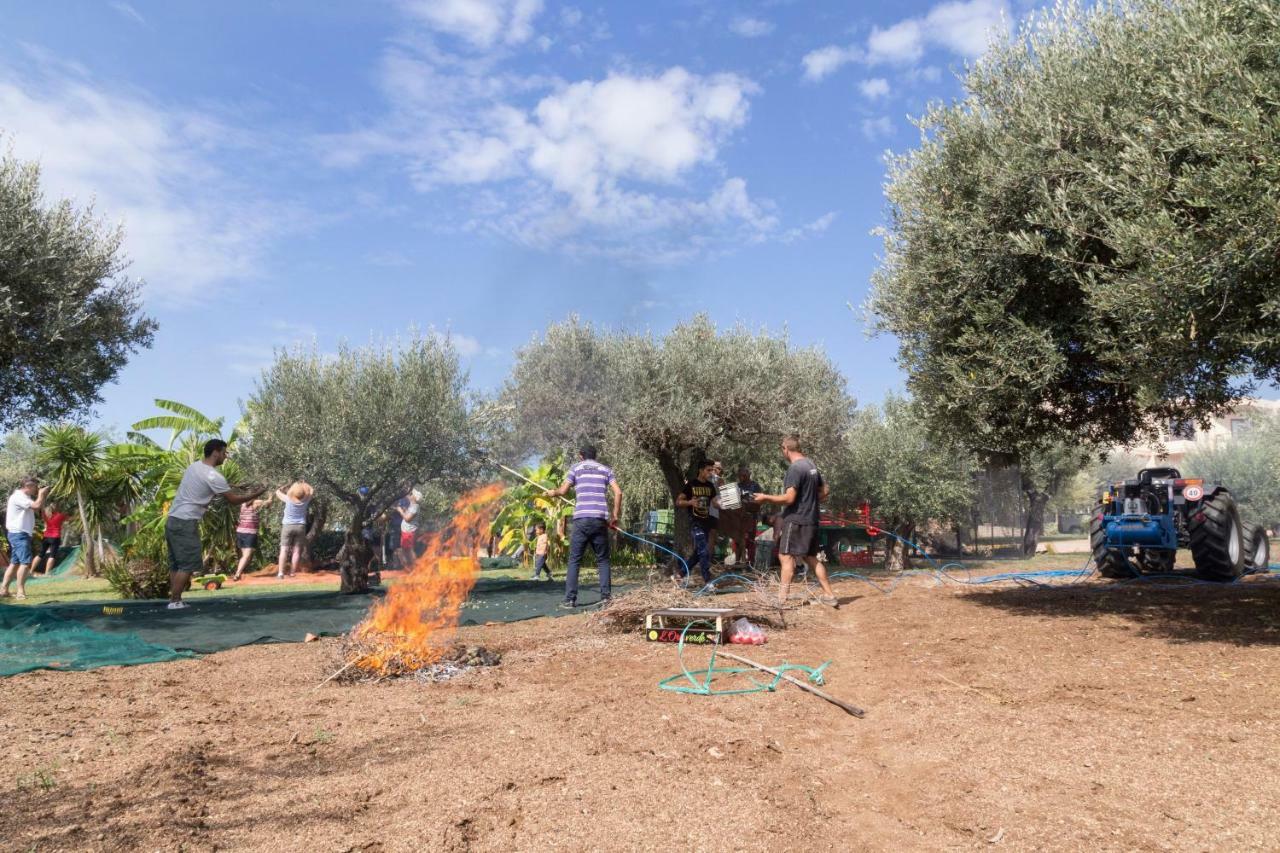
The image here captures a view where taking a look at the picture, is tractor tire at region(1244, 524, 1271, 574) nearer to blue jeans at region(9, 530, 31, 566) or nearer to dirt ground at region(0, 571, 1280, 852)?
dirt ground at region(0, 571, 1280, 852)

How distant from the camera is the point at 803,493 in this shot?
9.88m

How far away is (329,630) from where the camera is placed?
894 cm

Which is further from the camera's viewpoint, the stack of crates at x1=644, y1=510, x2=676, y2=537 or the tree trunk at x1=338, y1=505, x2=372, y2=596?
the stack of crates at x1=644, y1=510, x2=676, y2=537

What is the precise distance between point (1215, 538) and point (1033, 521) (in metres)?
17.8

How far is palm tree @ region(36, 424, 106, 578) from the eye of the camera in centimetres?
1689

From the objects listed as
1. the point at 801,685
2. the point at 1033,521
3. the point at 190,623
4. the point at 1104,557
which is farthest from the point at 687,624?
the point at 1033,521

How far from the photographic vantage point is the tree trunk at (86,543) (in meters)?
17.4

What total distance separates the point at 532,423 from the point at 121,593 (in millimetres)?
7719

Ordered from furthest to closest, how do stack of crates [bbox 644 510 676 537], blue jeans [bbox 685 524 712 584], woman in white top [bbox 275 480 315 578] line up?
stack of crates [bbox 644 510 676 537] < woman in white top [bbox 275 480 315 578] < blue jeans [bbox 685 524 712 584]

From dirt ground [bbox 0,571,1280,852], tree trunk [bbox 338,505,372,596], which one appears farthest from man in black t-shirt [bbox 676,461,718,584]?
dirt ground [bbox 0,571,1280,852]

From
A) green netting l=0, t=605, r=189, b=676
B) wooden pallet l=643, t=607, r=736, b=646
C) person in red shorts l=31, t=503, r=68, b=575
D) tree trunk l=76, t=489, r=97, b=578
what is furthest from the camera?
person in red shorts l=31, t=503, r=68, b=575

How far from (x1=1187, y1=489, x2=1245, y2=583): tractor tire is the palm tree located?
20765 millimetres

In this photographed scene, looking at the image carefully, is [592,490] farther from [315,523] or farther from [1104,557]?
[315,523]

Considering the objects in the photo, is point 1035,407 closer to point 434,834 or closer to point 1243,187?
point 1243,187
